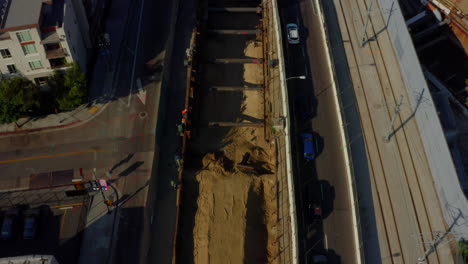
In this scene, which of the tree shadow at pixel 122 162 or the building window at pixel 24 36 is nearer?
the building window at pixel 24 36

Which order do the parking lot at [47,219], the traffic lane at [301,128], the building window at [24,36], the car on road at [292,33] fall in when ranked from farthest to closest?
the car on road at [292,33] < the building window at [24,36] < the parking lot at [47,219] < the traffic lane at [301,128]

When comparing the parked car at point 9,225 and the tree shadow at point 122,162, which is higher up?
the tree shadow at point 122,162

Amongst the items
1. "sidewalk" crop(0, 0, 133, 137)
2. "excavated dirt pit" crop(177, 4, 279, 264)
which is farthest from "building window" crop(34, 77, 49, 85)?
"excavated dirt pit" crop(177, 4, 279, 264)

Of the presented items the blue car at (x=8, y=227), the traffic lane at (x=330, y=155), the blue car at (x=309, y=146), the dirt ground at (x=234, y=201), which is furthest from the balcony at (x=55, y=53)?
the traffic lane at (x=330, y=155)

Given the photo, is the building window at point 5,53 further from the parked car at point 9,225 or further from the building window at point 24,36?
the parked car at point 9,225

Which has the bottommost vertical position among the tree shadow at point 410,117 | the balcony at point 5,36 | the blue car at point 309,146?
the blue car at point 309,146

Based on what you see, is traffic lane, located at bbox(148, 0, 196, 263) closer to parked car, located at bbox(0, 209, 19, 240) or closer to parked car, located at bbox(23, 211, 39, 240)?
parked car, located at bbox(23, 211, 39, 240)

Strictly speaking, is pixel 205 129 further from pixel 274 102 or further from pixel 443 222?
pixel 443 222

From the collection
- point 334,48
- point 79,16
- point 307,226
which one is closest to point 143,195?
point 307,226
